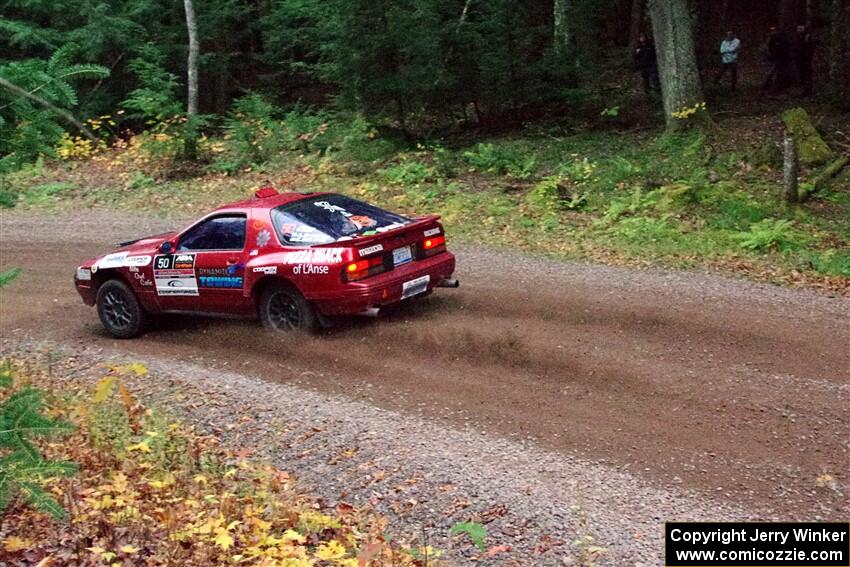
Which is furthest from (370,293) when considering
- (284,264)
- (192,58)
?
(192,58)

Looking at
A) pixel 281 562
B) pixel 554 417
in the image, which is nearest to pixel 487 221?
pixel 554 417

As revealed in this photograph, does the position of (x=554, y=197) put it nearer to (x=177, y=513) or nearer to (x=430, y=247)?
(x=430, y=247)

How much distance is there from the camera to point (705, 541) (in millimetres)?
5391

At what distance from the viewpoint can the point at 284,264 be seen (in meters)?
9.38

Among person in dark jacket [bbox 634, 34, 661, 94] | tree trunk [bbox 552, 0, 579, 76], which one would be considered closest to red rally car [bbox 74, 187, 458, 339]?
tree trunk [bbox 552, 0, 579, 76]

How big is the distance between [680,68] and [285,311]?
1115 cm

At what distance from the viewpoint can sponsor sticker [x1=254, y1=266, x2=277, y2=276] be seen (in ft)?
31.1

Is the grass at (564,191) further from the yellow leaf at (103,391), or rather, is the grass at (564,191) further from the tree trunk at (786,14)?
the tree trunk at (786,14)

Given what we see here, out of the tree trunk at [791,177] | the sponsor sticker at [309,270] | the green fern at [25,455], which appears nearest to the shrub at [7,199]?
the green fern at [25,455]

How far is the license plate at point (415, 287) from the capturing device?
952 cm

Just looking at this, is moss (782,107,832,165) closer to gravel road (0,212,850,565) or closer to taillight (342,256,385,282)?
gravel road (0,212,850,565)

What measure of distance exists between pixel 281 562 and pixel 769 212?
10.9 m

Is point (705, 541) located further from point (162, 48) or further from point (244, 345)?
point (162, 48)

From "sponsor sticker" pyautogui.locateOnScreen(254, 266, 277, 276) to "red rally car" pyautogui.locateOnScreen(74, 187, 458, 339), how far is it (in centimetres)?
1
